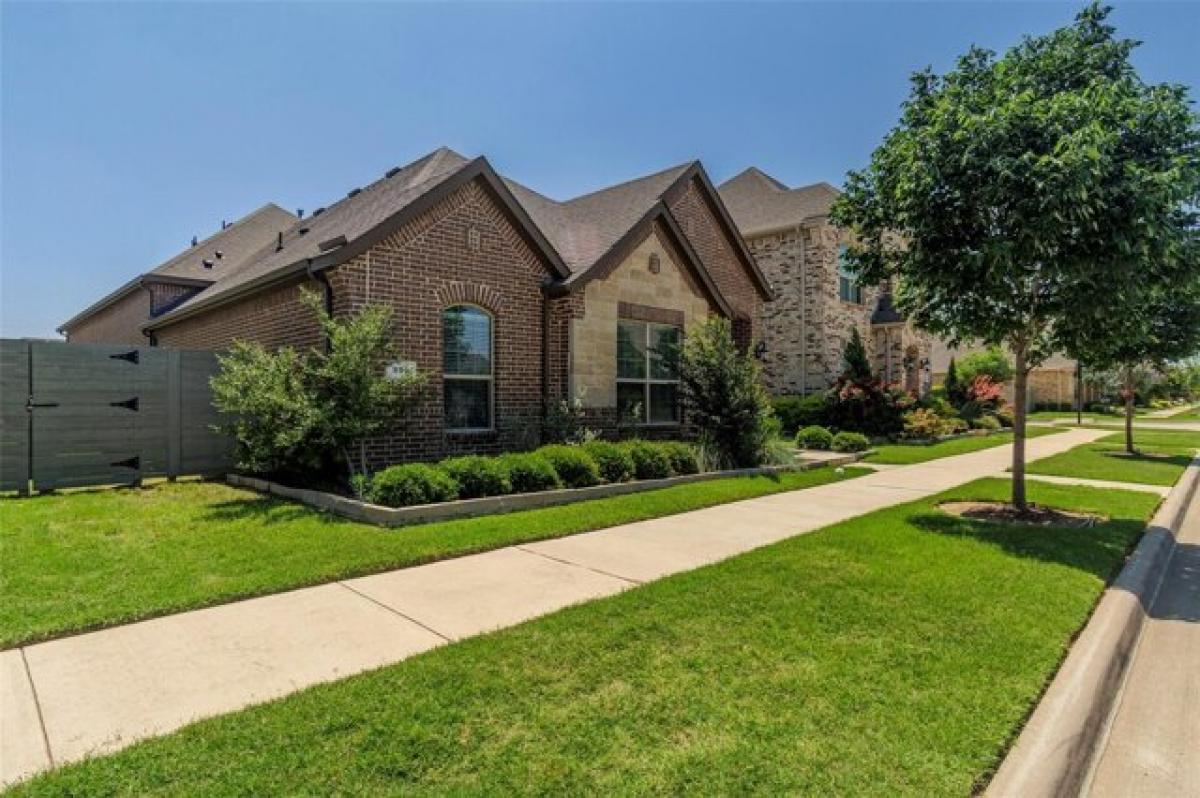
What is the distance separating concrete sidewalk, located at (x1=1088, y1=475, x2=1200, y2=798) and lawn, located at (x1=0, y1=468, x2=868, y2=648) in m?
4.96

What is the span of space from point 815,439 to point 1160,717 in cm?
1305

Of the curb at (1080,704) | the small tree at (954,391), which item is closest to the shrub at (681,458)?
the curb at (1080,704)

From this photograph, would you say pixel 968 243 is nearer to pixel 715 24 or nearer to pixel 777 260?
pixel 715 24

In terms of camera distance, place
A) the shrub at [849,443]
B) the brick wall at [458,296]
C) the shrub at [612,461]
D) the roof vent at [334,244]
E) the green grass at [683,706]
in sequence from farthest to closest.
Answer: the shrub at [849,443] < the shrub at [612,461] < the roof vent at [334,244] < the brick wall at [458,296] < the green grass at [683,706]

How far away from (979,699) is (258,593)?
5.10m

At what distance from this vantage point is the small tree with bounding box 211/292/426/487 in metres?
8.20

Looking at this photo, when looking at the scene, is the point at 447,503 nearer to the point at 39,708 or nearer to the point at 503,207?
the point at 39,708

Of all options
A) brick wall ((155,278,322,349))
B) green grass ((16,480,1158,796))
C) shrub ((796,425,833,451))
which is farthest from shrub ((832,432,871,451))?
brick wall ((155,278,322,349))

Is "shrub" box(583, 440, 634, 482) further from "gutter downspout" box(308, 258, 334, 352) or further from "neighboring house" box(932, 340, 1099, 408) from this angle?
"neighboring house" box(932, 340, 1099, 408)

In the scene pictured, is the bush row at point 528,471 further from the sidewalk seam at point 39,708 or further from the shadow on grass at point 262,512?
the sidewalk seam at point 39,708

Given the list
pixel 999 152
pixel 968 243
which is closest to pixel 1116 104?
pixel 999 152

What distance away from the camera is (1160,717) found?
3.54 metres

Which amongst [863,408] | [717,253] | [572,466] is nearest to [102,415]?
[572,466]

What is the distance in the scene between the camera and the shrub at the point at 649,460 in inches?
408
